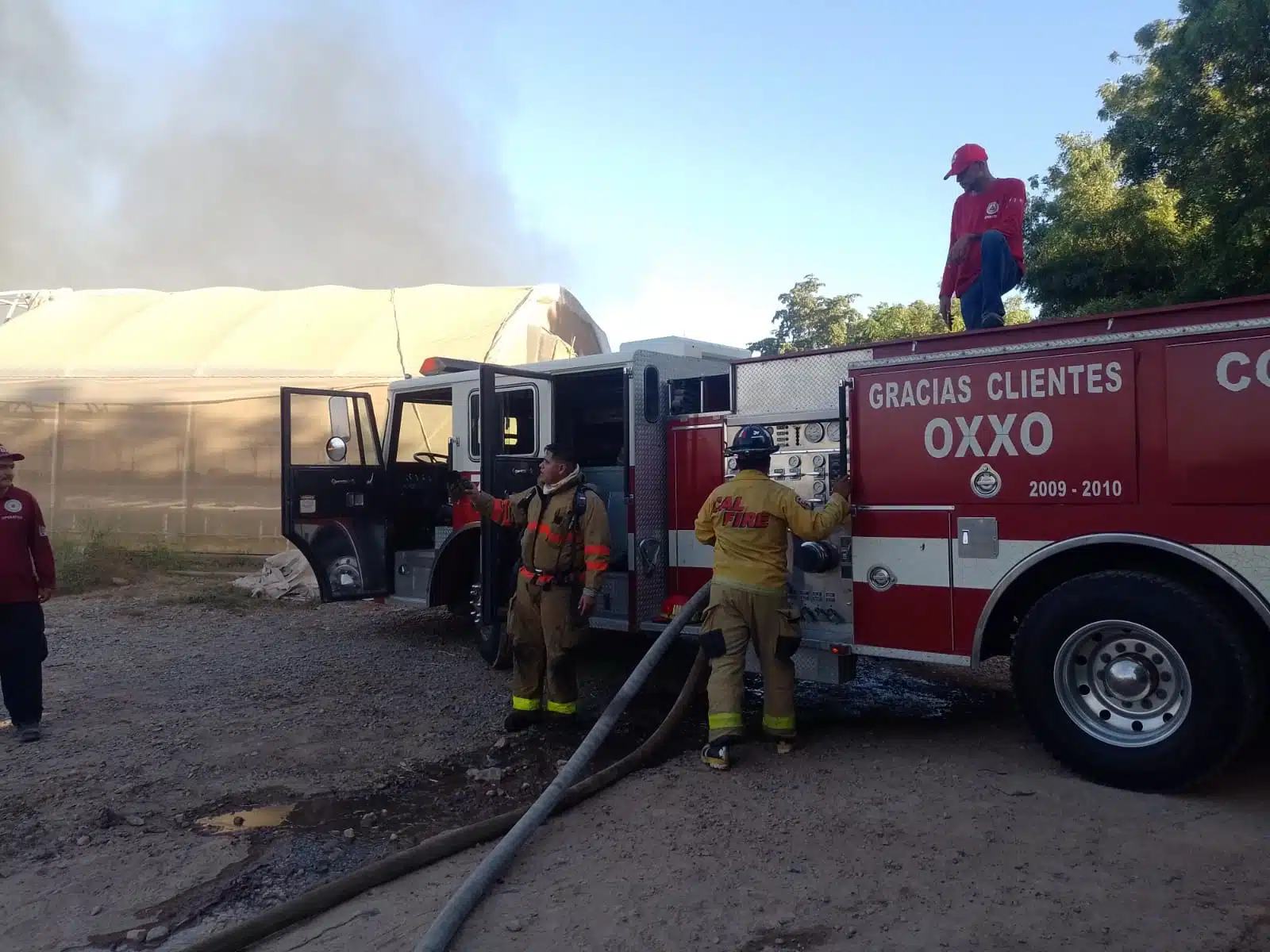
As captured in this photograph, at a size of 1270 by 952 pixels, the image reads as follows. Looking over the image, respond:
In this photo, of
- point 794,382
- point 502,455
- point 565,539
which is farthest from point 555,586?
point 794,382

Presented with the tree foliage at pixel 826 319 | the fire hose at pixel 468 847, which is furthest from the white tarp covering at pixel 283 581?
the tree foliage at pixel 826 319

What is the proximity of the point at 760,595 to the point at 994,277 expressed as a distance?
8.06 feet

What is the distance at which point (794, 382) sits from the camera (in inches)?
230

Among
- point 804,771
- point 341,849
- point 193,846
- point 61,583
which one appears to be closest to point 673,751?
point 804,771

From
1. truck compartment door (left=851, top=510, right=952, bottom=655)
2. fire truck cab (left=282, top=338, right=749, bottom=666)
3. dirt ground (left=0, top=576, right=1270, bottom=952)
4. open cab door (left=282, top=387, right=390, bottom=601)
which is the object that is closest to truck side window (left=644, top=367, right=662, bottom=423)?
fire truck cab (left=282, top=338, right=749, bottom=666)

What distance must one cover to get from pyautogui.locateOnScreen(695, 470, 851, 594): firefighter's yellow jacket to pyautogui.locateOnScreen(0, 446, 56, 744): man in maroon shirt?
12.9 ft

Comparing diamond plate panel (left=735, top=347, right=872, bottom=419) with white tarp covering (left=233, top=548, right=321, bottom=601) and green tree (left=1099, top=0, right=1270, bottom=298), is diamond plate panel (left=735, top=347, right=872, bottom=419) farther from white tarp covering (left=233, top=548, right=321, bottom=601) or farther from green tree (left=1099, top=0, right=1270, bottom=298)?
white tarp covering (left=233, top=548, right=321, bottom=601)

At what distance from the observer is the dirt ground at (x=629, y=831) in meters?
3.35

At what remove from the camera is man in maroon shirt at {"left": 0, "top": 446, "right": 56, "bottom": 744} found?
5738mm

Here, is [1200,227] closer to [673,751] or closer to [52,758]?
[673,751]

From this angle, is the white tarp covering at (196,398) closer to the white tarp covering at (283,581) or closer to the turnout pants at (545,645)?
the white tarp covering at (283,581)

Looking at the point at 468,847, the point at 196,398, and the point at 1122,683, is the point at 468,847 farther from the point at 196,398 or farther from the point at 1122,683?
the point at 196,398

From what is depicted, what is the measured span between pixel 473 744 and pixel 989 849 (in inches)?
117

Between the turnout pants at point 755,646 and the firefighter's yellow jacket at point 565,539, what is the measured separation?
0.83 metres
